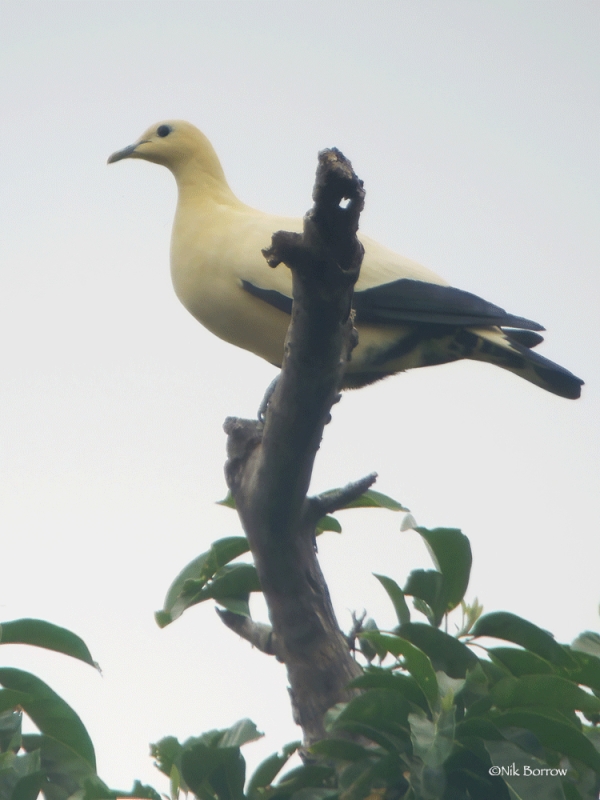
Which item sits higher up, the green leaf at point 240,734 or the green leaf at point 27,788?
the green leaf at point 240,734

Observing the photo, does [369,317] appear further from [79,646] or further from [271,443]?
[79,646]

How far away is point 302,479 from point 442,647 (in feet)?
2.06

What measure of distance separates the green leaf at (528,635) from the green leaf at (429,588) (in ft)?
0.52

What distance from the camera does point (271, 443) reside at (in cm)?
276

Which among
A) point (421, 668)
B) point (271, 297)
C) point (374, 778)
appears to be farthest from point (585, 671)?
point (271, 297)

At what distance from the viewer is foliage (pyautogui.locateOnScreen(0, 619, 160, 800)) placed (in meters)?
2.32

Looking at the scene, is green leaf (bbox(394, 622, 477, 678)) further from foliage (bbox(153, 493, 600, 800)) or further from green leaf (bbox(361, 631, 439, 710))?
green leaf (bbox(361, 631, 439, 710))

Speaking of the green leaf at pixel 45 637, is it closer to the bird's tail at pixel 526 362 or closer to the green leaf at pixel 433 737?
the green leaf at pixel 433 737

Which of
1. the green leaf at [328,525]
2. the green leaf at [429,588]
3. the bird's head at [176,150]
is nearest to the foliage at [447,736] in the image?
the green leaf at [429,588]

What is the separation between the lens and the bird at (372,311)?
158 inches

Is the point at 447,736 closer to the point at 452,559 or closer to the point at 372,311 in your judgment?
the point at 452,559

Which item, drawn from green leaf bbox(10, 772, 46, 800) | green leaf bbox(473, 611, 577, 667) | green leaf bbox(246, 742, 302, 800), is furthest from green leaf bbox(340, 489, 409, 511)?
green leaf bbox(10, 772, 46, 800)

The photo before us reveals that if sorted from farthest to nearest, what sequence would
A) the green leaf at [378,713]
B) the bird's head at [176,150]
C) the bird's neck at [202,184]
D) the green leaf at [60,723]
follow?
1. the bird's head at [176,150]
2. the bird's neck at [202,184]
3. the green leaf at [60,723]
4. the green leaf at [378,713]

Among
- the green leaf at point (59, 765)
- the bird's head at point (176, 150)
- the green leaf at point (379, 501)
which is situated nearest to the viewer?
the green leaf at point (59, 765)
